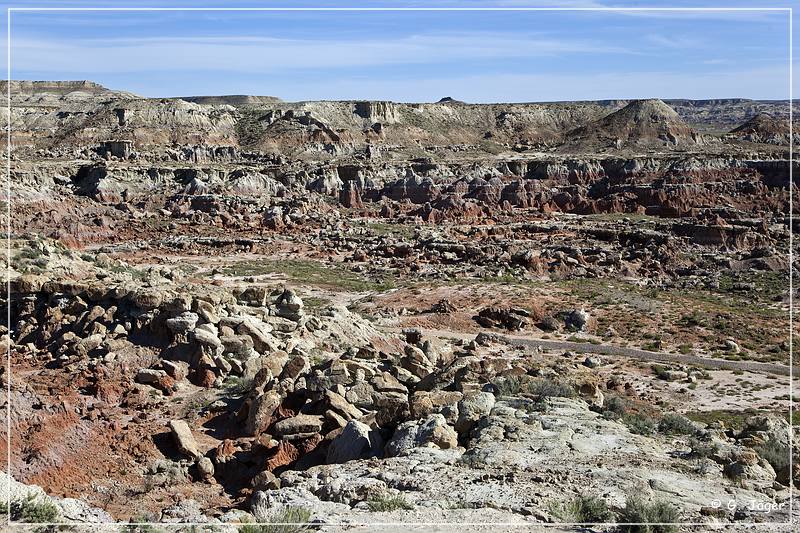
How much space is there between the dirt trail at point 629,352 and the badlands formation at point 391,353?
0.18 m

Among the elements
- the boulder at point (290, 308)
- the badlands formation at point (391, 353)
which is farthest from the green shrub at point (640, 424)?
the boulder at point (290, 308)

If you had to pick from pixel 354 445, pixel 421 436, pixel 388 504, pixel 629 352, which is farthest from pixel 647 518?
pixel 629 352

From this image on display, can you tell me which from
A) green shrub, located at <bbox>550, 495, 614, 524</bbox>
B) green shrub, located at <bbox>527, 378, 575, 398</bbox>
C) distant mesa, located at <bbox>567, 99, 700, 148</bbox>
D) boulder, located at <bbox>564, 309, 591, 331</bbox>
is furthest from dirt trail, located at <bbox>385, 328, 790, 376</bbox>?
distant mesa, located at <bbox>567, 99, 700, 148</bbox>

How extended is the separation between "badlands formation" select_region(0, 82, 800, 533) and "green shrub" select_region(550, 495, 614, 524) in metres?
0.03

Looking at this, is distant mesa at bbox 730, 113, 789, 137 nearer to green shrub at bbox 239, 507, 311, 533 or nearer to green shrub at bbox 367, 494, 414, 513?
green shrub at bbox 367, 494, 414, 513

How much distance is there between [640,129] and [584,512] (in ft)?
348

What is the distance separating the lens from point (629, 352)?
2877 centimetres

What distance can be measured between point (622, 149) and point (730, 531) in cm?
9862

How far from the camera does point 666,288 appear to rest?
43.8m

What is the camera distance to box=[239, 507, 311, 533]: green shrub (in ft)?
29.1

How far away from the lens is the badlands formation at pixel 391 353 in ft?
36.4

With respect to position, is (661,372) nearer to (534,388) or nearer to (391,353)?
(391,353)

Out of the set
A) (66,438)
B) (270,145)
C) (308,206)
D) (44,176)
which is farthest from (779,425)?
(270,145)

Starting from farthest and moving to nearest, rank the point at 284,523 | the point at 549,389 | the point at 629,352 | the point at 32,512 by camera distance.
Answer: the point at 629,352, the point at 549,389, the point at 32,512, the point at 284,523
